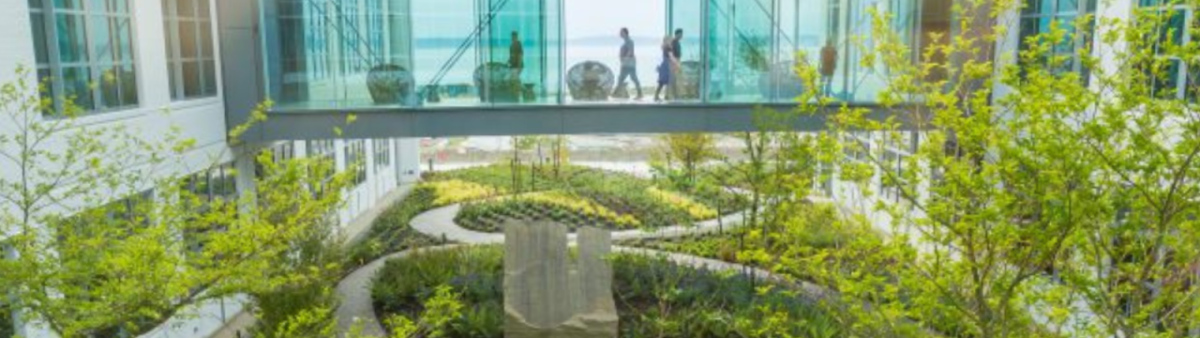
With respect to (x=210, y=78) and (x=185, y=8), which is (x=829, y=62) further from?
(x=185, y=8)

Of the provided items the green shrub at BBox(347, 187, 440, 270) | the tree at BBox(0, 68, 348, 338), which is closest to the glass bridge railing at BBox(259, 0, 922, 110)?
the green shrub at BBox(347, 187, 440, 270)

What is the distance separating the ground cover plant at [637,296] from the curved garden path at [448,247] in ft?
1.08

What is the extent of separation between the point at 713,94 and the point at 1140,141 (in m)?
11.3

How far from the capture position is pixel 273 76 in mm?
15180

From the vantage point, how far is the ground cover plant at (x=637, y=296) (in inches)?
469

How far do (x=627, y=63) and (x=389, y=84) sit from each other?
4026 mm

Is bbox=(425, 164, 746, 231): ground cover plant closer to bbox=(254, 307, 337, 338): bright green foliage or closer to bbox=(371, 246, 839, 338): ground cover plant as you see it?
bbox=(371, 246, 839, 338): ground cover plant

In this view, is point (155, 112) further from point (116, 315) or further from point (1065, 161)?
point (1065, 161)

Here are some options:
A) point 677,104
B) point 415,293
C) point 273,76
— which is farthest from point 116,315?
point 677,104

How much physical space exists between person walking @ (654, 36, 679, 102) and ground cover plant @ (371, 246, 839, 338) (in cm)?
291

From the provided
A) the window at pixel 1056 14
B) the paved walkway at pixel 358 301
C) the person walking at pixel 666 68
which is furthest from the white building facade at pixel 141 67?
the window at pixel 1056 14

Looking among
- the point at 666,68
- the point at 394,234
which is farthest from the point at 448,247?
the point at 666,68

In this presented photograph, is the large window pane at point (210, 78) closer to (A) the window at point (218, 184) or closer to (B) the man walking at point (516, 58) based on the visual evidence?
(A) the window at point (218, 184)

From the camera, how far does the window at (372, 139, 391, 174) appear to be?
2595 cm
